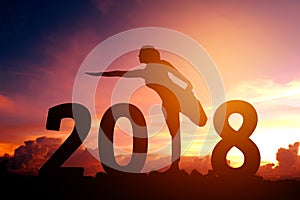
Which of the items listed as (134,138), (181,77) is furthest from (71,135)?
(181,77)

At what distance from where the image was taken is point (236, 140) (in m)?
19.7

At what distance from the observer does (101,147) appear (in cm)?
1981

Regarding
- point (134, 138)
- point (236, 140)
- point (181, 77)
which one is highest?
point (181, 77)

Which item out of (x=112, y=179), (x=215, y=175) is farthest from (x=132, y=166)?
(x=215, y=175)

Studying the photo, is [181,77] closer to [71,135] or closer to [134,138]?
[134,138]

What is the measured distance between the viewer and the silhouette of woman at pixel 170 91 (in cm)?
1964

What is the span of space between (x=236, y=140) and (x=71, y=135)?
7.30m

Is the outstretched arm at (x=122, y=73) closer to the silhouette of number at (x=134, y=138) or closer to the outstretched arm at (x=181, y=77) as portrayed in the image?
the silhouette of number at (x=134, y=138)

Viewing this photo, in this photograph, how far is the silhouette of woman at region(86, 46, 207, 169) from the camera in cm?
1964

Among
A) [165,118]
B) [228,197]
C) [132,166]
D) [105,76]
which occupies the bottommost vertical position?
[228,197]

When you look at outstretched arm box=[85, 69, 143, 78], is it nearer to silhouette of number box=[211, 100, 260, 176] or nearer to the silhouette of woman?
the silhouette of woman

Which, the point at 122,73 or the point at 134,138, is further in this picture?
the point at 122,73

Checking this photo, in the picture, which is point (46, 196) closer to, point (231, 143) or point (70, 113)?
point (70, 113)

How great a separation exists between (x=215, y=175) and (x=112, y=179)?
441 cm
